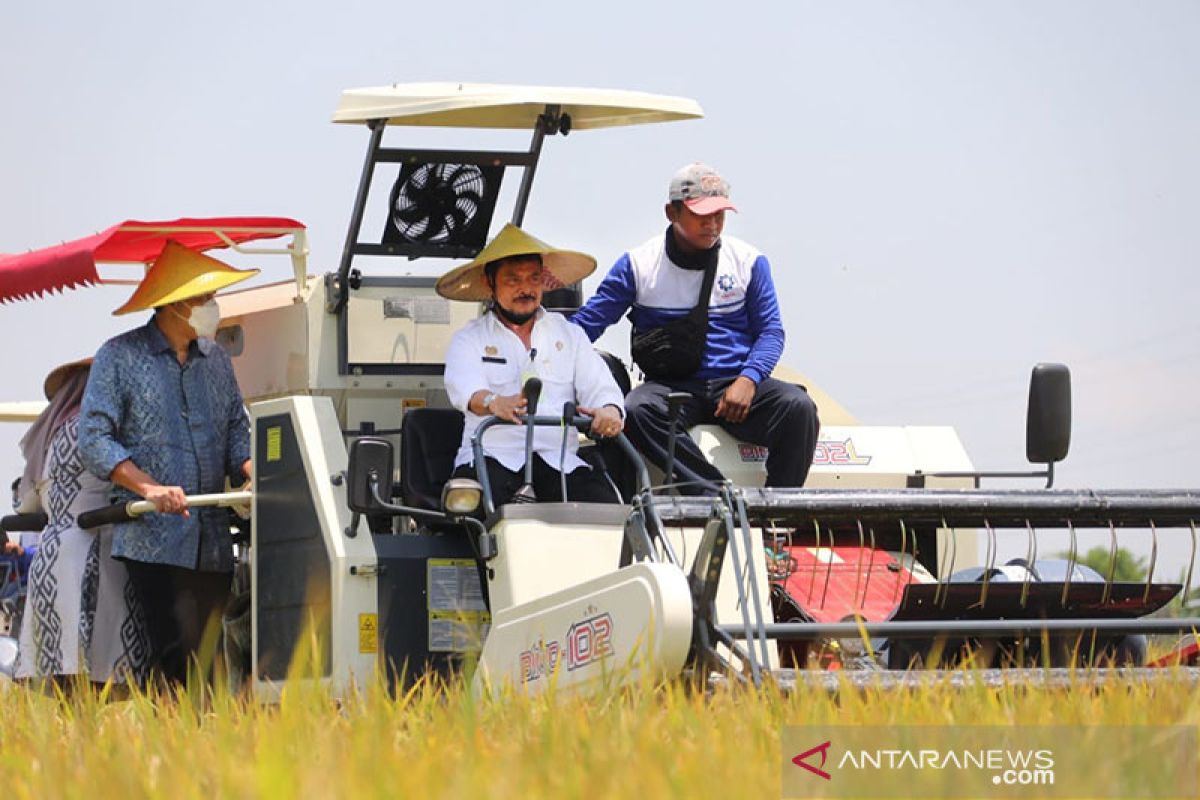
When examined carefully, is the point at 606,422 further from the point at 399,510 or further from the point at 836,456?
the point at 836,456

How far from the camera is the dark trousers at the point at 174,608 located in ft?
26.7

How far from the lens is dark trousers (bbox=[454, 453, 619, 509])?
754 cm

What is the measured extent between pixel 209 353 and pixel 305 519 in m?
1.14

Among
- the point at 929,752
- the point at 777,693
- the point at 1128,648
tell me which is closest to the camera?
the point at 929,752

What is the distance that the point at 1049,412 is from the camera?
793 centimetres

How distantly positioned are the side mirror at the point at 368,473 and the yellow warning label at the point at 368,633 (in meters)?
0.49

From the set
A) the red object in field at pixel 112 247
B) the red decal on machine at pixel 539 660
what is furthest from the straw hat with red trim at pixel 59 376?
the red decal on machine at pixel 539 660

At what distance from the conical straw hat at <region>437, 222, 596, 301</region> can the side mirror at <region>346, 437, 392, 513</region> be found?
1171mm

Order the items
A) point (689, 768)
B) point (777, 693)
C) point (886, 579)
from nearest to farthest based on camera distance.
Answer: point (689, 768), point (777, 693), point (886, 579)

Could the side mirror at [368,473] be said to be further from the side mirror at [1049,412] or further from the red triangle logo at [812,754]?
the red triangle logo at [812,754]

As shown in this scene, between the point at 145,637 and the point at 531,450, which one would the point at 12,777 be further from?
the point at 145,637

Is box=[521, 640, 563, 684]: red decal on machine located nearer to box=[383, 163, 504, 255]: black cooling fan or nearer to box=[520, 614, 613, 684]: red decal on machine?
box=[520, 614, 613, 684]: red decal on machine

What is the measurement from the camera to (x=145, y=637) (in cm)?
Answer: 821

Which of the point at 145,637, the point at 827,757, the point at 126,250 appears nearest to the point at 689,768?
the point at 827,757
